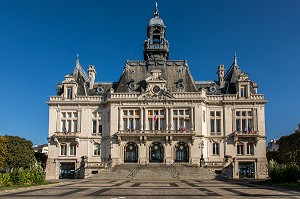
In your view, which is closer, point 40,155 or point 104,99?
point 104,99

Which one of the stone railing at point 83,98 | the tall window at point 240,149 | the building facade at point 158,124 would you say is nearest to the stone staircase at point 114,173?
the building facade at point 158,124

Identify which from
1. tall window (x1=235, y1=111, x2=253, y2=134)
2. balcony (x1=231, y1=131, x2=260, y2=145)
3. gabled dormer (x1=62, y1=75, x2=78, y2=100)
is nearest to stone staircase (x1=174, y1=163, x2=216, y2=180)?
balcony (x1=231, y1=131, x2=260, y2=145)

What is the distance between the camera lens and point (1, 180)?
39.0m

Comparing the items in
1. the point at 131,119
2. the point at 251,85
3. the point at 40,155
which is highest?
the point at 251,85

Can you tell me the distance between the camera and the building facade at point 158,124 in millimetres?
76250

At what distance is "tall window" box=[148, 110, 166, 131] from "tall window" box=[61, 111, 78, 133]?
15330 millimetres

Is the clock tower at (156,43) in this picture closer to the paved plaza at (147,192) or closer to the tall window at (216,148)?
the tall window at (216,148)

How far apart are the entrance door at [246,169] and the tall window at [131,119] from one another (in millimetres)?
21845

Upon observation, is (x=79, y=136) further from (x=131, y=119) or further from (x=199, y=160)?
(x=199, y=160)

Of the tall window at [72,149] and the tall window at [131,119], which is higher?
the tall window at [131,119]

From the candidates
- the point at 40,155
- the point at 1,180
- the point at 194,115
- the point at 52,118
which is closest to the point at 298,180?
the point at 1,180

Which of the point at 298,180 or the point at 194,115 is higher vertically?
the point at 194,115

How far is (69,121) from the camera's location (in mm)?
80562

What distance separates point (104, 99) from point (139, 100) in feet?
26.4
